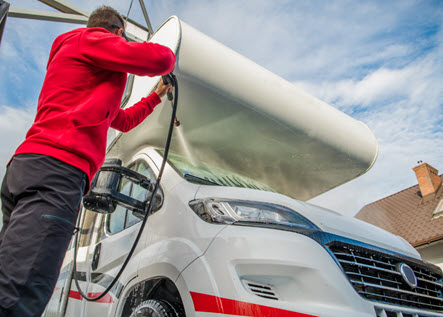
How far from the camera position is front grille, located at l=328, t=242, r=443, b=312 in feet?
5.40

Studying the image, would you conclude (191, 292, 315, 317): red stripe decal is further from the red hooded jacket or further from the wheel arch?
the red hooded jacket

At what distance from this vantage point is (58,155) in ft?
4.25

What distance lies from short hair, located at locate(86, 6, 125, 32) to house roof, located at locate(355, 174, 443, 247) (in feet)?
31.5

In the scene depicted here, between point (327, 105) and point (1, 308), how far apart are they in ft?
9.02

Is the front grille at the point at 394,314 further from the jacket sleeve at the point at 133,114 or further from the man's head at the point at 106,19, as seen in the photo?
the man's head at the point at 106,19

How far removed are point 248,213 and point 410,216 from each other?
536 inches

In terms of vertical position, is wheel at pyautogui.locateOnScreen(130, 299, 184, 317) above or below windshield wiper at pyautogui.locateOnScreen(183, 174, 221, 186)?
below

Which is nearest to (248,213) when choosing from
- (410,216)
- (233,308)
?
(233,308)

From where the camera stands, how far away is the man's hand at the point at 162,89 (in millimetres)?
2205

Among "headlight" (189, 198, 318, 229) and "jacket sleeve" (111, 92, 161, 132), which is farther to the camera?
"jacket sleeve" (111, 92, 161, 132)

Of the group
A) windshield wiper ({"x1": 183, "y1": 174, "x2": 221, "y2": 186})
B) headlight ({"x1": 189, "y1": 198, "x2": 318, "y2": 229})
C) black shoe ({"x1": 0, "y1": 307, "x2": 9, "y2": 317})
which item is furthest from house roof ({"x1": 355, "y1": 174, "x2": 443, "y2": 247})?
black shoe ({"x1": 0, "y1": 307, "x2": 9, "y2": 317})

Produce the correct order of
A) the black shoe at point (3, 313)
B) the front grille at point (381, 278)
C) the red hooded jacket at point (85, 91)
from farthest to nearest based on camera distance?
the front grille at point (381, 278) < the red hooded jacket at point (85, 91) < the black shoe at point (3, 313)

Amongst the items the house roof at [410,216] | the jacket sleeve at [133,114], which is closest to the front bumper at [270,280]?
the jacket sleeve at [133,114]

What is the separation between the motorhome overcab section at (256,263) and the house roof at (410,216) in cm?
849
